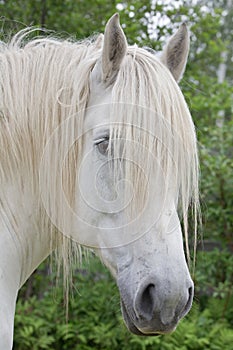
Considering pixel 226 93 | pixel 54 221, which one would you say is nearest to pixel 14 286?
pixel 54 221

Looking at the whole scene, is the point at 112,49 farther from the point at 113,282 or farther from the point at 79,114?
the point at 113,282

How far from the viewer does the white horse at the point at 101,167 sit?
4.96 feet

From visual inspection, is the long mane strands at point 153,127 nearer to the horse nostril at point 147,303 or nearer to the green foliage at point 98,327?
the horse nostril at point 147,303

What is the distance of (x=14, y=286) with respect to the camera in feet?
5.39

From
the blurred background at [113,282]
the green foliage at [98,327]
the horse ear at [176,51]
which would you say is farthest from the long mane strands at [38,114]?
the green foliage at [98,327]

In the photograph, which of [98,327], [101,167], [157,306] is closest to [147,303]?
[157,306]

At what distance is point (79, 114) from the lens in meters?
1.66

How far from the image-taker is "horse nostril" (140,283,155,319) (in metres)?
1.45

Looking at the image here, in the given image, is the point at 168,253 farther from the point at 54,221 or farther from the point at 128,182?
the point at 54,221

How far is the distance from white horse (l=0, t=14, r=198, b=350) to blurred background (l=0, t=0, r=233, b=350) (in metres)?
2.47

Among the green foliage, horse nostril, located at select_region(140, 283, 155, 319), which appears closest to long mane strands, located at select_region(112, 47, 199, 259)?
horse nostril, located at select_region(140, 283, 155, 319)

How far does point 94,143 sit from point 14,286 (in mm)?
533

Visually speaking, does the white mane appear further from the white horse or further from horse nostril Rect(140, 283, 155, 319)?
horse nostril Rect(140, 283, 155, 319)

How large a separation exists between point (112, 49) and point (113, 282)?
3.64m
